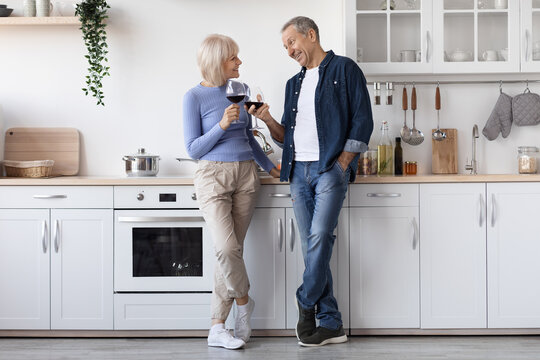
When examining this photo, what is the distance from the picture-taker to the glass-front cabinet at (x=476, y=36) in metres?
3.55

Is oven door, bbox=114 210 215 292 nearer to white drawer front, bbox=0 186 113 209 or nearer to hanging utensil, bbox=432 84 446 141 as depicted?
white drawer front, bbox=0 186 113 209

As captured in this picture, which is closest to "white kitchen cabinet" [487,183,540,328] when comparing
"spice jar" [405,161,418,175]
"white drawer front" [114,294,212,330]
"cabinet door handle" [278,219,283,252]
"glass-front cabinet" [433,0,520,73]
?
"spice jar" [405,161,418,175]

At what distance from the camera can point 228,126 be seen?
9.91ft

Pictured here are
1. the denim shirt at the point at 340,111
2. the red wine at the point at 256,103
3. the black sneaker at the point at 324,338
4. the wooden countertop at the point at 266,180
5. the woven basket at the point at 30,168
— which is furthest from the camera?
the woven basket at the point at 30,168

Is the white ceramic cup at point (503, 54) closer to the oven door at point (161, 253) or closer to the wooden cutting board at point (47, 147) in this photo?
the oven door at point (161, 253)

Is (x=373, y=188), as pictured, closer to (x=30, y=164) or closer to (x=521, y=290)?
(x=521, y=290)

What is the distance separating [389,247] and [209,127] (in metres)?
1.14

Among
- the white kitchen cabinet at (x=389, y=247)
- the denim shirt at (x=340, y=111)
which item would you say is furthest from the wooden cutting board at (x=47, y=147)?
the white kitchen cabinet at (x=389, y=247)

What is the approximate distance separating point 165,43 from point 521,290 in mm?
2530

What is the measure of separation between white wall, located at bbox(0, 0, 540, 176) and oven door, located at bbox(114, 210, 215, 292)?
0.64m

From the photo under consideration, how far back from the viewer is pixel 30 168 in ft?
11.6

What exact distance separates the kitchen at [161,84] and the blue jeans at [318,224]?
756 millimetres

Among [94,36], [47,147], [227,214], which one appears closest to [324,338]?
[227,214]

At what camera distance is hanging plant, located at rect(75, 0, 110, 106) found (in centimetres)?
367
